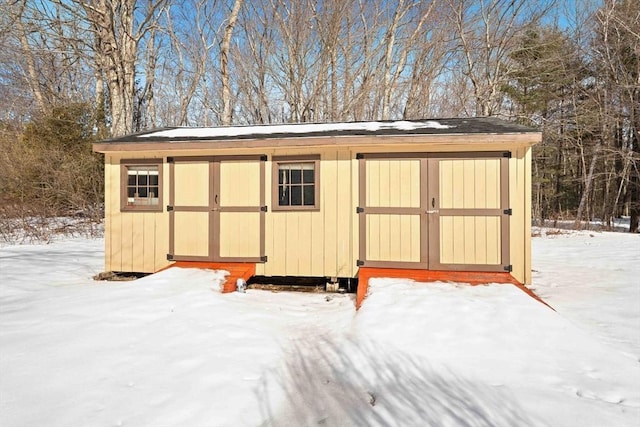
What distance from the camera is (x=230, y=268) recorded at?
507 centimetres

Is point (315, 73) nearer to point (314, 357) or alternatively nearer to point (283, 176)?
point (283, 176)

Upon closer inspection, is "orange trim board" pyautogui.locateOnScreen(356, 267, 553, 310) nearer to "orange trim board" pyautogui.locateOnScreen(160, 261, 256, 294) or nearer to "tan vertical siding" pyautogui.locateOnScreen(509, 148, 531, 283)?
"tan vertical siding" pyautogui.locateOnScreen(509, 148, 531, 283)

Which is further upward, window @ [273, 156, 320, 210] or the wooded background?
the wooded background

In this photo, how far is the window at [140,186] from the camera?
5.43 m

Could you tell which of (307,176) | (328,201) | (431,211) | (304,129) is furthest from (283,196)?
(431,211)

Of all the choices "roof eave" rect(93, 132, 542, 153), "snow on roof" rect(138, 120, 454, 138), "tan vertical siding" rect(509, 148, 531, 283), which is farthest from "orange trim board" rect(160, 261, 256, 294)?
"tan vertical siding" rect(509, 148, 531, 283)

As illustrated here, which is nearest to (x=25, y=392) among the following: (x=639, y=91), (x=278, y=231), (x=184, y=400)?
(x=184, y=400)

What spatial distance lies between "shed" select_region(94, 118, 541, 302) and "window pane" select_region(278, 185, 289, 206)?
0.05 ft

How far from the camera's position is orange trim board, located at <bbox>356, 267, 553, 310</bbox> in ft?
14.7

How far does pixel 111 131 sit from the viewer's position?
36.9 feet

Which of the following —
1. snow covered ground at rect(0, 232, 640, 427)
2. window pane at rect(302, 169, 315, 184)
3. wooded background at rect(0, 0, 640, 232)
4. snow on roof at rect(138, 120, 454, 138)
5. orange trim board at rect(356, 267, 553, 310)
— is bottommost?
snow covered ground at rect(0, 232, 640, 427)

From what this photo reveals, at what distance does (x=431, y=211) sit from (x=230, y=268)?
3.21 meters

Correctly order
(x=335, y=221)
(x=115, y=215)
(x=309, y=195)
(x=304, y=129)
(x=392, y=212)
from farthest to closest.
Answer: (x=304, y=129) < (x=115, y=215) < (x=309, y=195) < (x=335, y=221) < (x=392, y=212)

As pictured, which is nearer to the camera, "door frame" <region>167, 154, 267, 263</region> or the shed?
the shed
